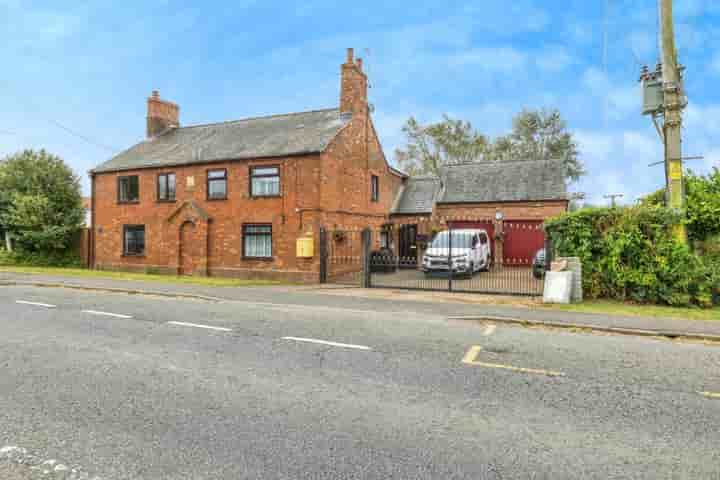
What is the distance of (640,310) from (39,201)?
2883 cm

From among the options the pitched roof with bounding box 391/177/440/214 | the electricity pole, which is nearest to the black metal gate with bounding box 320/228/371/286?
the pitched roof with bounding box 391/177/440/214

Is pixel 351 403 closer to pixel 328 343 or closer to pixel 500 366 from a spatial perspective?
pixel 500 366

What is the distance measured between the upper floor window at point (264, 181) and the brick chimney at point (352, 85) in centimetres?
512

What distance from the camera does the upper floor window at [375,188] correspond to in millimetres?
23047

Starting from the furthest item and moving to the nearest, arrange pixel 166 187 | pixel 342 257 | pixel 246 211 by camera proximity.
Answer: pixel 166 187
pixel 246 211
pixel 342 257

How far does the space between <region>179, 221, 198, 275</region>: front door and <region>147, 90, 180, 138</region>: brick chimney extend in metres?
8.42

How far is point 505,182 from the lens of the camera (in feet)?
82.3

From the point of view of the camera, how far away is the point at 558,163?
24.7 meters

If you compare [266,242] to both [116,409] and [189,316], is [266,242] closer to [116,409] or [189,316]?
[189,316]

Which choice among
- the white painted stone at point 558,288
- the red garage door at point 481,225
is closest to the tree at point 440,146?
the red garage door at point 481,225

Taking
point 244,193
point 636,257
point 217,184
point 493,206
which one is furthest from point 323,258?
point 493,206

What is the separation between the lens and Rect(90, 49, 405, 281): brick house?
17.9 metres

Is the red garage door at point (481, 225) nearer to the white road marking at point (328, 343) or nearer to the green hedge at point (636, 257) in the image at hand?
the green hedge at point (636, 257)

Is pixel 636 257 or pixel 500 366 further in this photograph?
pixel 636 257
